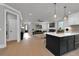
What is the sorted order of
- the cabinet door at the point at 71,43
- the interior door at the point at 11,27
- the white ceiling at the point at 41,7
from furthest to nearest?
the interior door at the point at 11,27 < the white ceiling at the point at 41,7 < the cabinet door at the point at 71,43

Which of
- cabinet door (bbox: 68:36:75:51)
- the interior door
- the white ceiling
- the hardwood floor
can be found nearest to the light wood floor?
the hardwood floor

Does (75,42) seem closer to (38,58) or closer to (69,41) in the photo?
(69,41)

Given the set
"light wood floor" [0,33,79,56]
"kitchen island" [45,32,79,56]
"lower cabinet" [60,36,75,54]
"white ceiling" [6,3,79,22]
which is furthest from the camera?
"white ceiling" [6,3,79,22]

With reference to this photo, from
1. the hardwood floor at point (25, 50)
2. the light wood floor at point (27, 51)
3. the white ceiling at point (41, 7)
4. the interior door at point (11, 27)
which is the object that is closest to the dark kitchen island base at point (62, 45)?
the light wood floor at point (27, 51)

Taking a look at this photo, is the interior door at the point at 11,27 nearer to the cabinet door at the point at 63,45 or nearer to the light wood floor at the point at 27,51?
the light wood floor at the point at 27,51

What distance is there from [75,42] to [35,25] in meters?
16.7

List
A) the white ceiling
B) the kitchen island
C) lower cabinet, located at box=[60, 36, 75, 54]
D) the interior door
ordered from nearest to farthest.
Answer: the kitchen island < lower cabinet, located at box=[60, 36, 75, 54] < the white ceiling < the interior door

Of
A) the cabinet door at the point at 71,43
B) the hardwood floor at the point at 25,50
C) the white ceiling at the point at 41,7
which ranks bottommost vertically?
the hardwood floor at the point at 25,50

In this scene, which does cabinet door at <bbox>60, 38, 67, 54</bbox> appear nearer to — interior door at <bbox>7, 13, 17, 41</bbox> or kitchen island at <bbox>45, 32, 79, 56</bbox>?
kitchen island at <bbox>45, 32, 79, 56</bbox>

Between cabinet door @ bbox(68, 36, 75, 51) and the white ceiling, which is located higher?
the white ceiling

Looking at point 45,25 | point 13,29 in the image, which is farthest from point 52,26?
point 13,29

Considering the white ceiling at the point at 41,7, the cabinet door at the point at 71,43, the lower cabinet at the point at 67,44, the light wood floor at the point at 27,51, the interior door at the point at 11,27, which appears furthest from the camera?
the interior door at the point at 11,27

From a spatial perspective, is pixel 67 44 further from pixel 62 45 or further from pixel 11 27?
pixel 11 27

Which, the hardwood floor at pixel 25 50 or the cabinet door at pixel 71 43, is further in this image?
the cabinet door at pixel 71 43
